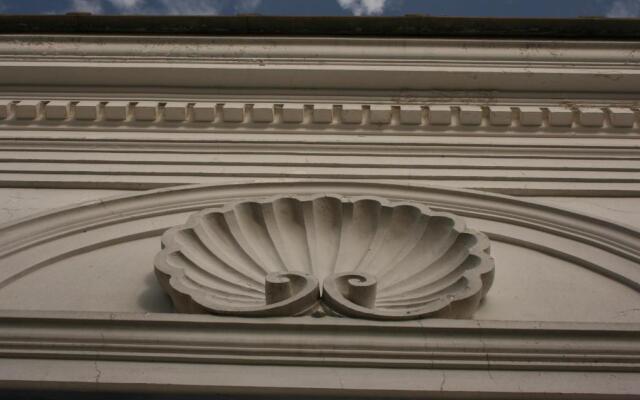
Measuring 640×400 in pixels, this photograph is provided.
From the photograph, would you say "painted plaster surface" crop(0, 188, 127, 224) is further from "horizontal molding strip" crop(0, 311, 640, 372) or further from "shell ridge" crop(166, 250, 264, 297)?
"horizontal molding strip" crop(0, 311, 640, 372)

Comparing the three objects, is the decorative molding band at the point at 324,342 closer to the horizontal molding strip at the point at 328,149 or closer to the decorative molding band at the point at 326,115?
the horizontal molding strip at the point at 328,149

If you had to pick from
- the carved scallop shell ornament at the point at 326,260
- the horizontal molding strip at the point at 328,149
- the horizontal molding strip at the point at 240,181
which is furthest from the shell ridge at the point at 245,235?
the horizontal molding strip at the point at 328,149

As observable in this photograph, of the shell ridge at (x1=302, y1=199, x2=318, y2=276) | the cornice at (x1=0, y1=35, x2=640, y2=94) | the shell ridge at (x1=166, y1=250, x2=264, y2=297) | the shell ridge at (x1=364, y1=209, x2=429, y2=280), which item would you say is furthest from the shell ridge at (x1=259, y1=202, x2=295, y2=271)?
the cornice at (x1=0, y1=35, x2=640, y2=94)

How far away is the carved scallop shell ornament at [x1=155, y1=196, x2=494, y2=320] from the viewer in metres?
3.47

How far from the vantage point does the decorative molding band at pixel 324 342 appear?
3123 mm

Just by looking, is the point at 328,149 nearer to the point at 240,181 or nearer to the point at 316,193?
the point at 316,193

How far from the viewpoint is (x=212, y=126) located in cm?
523

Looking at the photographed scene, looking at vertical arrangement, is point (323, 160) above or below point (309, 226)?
above

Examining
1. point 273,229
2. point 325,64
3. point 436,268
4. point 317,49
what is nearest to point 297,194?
point 273,229

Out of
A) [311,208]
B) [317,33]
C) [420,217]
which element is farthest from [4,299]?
[317,33]

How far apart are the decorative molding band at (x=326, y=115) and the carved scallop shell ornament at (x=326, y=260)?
101cm

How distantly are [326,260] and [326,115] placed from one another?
1406mm

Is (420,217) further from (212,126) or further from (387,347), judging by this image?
(212,126)

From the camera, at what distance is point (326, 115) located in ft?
17.1
